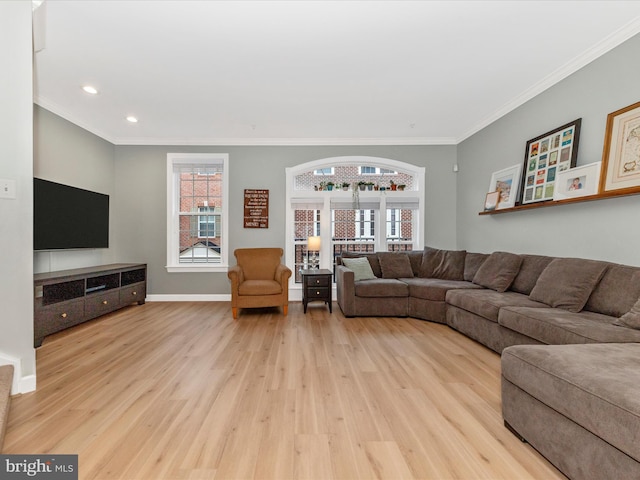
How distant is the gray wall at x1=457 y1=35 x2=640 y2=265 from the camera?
2488mm

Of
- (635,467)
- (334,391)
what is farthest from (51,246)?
(635,467)

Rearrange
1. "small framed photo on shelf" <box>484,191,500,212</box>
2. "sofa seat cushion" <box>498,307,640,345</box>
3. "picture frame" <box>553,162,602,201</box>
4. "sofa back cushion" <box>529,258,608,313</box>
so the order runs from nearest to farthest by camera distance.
A: "sofa seat cushion" <box>498,307,640,345</box>, "sofa back cushion" <box>529,258,608,313</box>, "picture frame" <box>553,162,602,201</box>, "small framed photo on shelf" <box>484,191,500,212</box>

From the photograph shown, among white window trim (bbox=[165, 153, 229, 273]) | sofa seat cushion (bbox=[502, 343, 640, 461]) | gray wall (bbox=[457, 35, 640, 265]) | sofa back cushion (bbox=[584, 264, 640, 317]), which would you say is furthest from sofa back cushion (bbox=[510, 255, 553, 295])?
white window trim (bbox=[165, 153, 229, 273])

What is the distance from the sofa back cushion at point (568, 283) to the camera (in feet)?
8.09

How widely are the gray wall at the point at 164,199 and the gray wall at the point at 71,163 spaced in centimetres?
24

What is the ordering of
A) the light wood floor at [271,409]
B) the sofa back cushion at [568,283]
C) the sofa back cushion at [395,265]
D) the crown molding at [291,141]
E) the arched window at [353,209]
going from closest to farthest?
the light wood floor at [271,409] < the sofa back cushion at [568,283] < the sofa back cushion at [395,265] < the crown molding at [291,141] < the arched window at [353,209]

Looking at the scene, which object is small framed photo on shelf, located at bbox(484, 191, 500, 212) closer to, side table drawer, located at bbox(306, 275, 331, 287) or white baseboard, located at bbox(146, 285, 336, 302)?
side table drawer, located at bbox(306, 275, 331, 287)

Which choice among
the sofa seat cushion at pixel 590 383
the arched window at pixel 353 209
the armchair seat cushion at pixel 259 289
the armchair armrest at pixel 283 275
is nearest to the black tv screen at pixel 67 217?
the armchair seat cushion at pixel 259 289

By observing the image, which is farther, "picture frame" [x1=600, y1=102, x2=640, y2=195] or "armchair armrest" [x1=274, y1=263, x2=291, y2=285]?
"armchair armrest" [x1=274, y1=263, x2=291, y2=285]

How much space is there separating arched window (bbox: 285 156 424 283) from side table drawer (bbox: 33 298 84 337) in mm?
2838

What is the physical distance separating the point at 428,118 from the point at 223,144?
3294 mm

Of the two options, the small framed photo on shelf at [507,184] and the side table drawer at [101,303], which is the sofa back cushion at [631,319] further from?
the side table drawer at [101,303]

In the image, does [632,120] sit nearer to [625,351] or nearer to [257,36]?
[625,351]

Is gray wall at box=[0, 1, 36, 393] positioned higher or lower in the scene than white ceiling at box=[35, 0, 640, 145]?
lower
